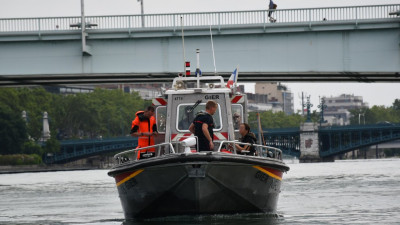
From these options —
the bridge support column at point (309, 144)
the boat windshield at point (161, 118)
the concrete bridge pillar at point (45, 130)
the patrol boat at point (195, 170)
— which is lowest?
the bridge support column at point (309, 144)

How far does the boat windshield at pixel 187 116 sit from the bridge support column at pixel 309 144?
112m

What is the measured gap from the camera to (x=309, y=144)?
136 metres

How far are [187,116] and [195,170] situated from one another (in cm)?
213

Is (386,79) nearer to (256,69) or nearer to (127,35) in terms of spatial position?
(256,69)

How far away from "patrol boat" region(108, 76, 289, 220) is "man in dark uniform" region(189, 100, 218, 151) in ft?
0.80

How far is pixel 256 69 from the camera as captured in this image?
4428 centimetres

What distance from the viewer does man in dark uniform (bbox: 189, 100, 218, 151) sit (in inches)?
738

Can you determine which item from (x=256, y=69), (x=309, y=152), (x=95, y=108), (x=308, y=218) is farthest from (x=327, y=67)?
(x=95, y=108)

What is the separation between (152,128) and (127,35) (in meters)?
24.3

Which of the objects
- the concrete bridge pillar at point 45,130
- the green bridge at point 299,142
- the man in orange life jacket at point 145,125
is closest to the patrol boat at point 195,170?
the man in orange life jacket at point 145,125

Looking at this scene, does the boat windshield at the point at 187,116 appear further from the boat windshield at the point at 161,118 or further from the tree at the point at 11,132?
the tree at the point at 11,132

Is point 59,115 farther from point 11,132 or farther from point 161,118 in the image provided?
point 161,118

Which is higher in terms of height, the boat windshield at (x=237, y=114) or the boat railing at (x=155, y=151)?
the boat windshield at (x=237, y=114)

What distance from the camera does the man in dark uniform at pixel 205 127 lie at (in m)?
18.8
